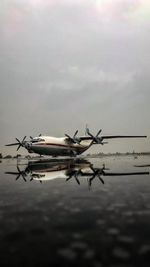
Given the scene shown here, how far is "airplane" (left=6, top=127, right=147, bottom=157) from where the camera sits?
77562mm

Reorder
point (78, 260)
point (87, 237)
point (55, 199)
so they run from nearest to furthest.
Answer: point (78, 260), point (87, 237), point (55, 199)

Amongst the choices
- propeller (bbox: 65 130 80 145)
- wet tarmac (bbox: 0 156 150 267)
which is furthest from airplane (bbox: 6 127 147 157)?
wet tarmac (bbox: 0 156 150 267)

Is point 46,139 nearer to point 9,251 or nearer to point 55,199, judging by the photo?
point 55,199

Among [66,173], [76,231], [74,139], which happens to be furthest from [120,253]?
[74,139]

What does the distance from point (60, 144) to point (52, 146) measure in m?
4.12

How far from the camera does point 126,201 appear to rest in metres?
13.1

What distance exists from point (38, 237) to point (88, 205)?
485cm

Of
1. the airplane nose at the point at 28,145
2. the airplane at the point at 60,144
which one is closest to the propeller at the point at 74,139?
the airplane at the point at 60,144

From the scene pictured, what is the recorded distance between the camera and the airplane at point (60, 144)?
77.6m

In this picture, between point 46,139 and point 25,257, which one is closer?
point 25,257

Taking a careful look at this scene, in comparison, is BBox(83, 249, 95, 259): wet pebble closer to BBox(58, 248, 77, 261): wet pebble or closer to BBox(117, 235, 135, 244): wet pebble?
BBox(58, 248, 77, 261): wet pebble

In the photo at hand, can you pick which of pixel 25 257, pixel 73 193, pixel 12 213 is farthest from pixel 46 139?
pixel 25 257

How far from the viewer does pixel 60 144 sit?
277 ft

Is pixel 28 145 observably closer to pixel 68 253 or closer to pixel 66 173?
pixel 66 173
